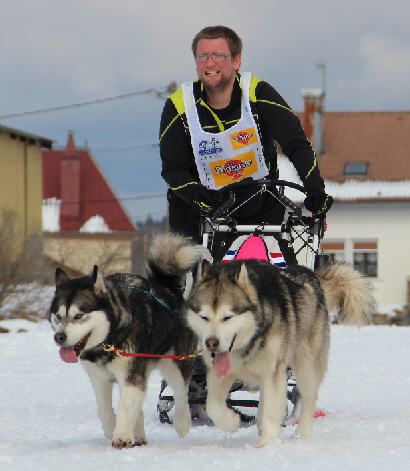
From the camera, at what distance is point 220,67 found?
4.62 m

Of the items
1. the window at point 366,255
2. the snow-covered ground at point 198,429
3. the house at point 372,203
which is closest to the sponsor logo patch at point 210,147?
the snow-covered ground at point 198,429

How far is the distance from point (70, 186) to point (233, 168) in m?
32.9

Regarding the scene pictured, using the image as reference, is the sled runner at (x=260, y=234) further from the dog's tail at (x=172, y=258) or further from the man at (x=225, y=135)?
the dog's tail at (x=172, y=258)

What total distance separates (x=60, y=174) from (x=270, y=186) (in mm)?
33857

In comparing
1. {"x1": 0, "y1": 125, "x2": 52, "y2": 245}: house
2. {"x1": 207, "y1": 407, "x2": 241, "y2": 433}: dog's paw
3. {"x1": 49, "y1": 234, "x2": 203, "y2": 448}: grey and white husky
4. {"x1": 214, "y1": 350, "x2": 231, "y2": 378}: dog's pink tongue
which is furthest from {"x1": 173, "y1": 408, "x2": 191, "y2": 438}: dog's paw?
{"x1": 0, "y1": 125, "x2": 52, "y2": 245}: house

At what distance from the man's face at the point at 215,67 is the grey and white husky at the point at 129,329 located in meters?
0.92

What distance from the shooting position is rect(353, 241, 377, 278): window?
87.9 ft

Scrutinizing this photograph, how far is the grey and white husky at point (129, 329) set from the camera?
12.8 feet

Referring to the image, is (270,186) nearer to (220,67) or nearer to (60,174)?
(220,67)

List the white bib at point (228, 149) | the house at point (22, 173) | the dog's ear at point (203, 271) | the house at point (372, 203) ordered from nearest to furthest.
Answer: the dog's ear at point (203, 271) → the white bib at point (228, 149) → the house at point (372, 203) → the house at point (22, 173)

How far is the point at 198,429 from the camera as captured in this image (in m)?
4.95

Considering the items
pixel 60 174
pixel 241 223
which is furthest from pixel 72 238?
pixel 241 223

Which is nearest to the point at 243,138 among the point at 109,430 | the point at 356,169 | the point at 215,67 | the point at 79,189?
the point at 215,67

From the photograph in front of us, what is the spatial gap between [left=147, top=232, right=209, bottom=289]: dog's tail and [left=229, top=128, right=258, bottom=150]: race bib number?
2.26ft
